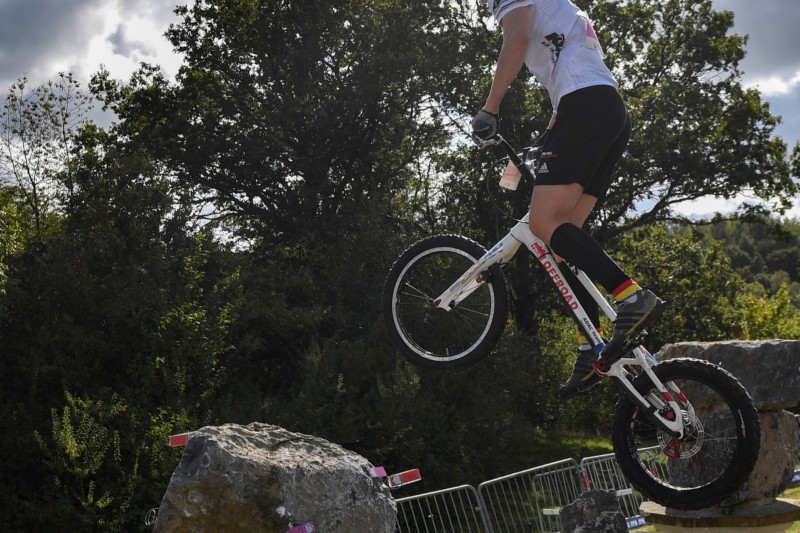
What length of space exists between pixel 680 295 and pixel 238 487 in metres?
24.3

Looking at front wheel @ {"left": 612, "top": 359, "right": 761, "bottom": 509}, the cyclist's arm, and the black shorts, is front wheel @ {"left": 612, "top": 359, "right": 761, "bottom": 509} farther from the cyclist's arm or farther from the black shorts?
the cyclist's arm

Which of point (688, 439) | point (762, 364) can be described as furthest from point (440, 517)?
point (688, 439)

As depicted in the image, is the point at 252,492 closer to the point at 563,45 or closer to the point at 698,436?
the point at 698,436

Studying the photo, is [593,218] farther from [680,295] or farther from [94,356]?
[94,356]

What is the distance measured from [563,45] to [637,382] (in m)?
1.96

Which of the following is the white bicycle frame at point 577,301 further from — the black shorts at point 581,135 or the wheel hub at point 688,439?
the black shorts at point 581,135

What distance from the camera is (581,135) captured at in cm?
466

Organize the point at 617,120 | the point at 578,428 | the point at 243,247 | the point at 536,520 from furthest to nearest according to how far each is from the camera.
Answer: the point at 578,428 → the point at 243,247 → the point at 536,520 → the point at 617,120

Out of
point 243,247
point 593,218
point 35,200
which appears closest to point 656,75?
point 593,218

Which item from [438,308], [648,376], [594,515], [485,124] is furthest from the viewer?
[594,515]

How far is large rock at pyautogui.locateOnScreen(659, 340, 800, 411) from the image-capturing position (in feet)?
24.6

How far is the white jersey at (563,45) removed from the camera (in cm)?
466

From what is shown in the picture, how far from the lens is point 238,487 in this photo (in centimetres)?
545

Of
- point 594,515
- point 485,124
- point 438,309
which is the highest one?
point 485,124
